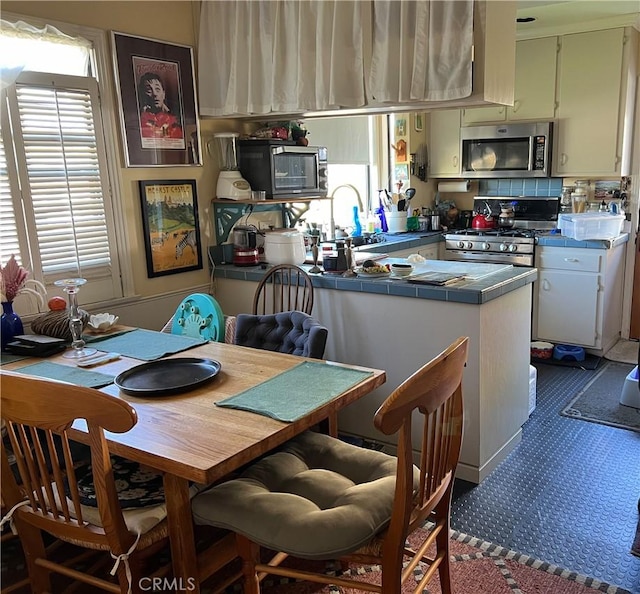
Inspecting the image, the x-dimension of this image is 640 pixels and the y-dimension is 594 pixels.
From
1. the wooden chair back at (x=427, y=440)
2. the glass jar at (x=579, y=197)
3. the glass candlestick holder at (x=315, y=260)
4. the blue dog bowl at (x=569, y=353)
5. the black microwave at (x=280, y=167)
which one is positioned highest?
the black microwave at (x=280, y=167)

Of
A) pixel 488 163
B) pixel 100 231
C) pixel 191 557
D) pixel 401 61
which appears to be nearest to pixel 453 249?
pixel 488 163

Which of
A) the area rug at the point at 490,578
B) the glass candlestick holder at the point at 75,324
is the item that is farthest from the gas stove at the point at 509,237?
the glass candlestick holder at the point at 75,324

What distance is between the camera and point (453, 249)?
487 cm

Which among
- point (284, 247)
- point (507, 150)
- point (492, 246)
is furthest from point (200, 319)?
point (507, 150)

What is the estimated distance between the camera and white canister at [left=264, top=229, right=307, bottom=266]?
132 inches

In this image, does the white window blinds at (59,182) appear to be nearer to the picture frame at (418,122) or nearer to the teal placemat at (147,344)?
the teal placemat at (147,344)

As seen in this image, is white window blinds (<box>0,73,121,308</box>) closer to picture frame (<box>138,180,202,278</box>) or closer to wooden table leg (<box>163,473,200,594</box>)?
picture frame (<box>138,180,202,278</box>)

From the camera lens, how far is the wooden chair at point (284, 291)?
3.02 meters

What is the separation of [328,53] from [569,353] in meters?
2.85

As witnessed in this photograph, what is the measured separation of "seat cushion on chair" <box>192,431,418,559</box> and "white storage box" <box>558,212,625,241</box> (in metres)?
3.15

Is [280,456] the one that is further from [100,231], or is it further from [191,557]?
[100,231]

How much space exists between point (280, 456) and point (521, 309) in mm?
1602

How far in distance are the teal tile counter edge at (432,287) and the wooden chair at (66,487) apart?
153 cm

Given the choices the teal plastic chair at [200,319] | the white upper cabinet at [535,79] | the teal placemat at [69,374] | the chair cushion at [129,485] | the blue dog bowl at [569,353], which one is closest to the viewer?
the chair cushion at [129,485]
